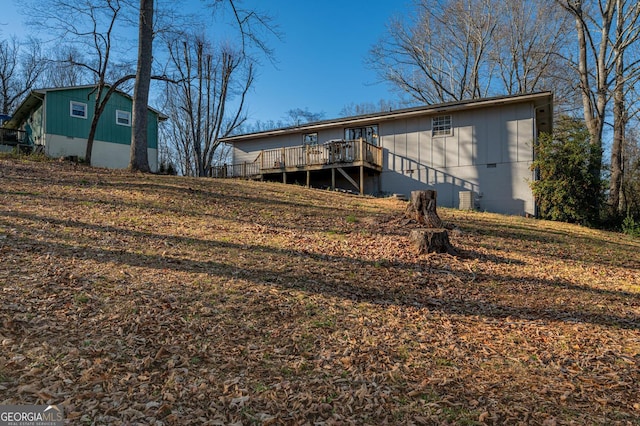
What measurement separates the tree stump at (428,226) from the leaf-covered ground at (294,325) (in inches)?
10.3

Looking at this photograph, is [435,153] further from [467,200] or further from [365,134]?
[365,134]

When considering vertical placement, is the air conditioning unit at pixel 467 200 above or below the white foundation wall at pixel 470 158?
below

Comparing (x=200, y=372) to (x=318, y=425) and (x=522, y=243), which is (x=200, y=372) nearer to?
(x=318, y=425)

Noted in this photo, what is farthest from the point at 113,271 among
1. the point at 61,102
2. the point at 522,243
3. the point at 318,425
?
the point at 61,102

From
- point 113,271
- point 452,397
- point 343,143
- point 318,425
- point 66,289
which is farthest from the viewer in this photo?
point 343,143

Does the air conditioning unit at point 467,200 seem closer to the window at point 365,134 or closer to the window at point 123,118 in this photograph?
the window at point 365,134

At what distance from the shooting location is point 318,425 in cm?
241

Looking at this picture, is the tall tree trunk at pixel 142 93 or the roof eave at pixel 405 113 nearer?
the tall tree trunk at pixel 142 93

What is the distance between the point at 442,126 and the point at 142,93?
11394 mm

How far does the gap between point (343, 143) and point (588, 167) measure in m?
8.79

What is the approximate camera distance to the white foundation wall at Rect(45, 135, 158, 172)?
19.2 meters

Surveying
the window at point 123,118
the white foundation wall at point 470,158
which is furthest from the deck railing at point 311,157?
the window at point 123,118

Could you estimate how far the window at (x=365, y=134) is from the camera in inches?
680

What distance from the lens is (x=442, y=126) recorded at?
624 inches
